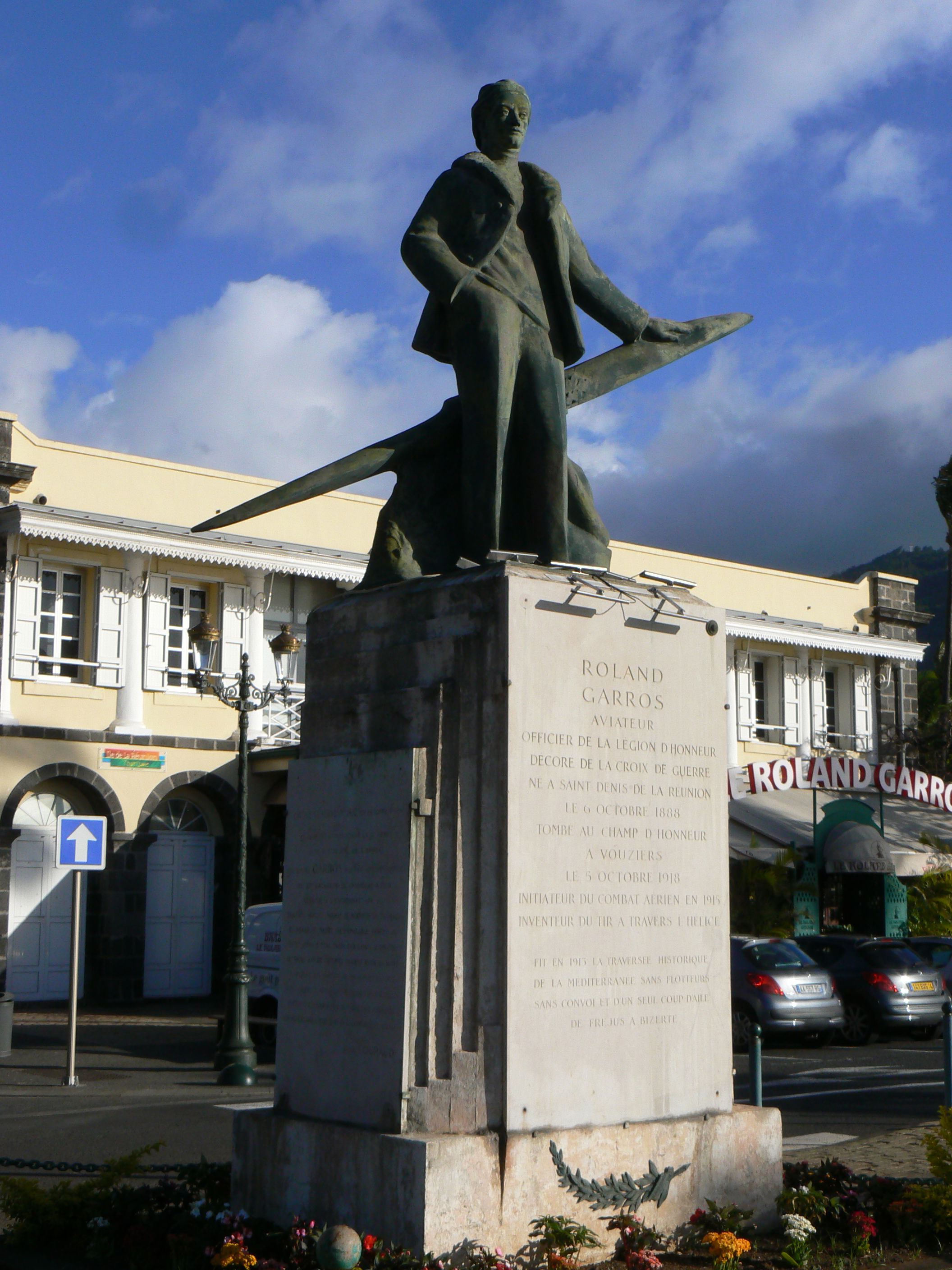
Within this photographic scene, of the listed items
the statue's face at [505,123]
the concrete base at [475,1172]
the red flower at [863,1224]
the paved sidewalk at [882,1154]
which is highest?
the statue's face at [505,123]

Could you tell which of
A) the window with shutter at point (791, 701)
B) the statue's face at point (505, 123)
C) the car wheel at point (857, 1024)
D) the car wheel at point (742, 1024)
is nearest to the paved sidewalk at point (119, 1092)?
the car wheel at point (742, 1024)

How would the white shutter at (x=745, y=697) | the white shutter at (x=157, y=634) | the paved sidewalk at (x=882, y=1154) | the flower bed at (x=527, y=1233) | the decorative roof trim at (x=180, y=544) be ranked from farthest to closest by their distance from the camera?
the white shutter at (x=745, y=697) < the white shutter at (x=157, y=634) < the decorative roof trim at (x=180, y=544) < the paved sidewalk at (x=882, y=1154) < the flower bed at (x=527, y=1233)

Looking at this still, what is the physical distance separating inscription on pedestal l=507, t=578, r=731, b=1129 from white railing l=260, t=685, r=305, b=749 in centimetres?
2197

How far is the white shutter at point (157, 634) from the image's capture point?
2675 centimetres

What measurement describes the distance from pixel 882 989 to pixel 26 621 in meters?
15.4

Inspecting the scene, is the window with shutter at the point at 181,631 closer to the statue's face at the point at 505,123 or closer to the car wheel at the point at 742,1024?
the car wheel at the point at 742,1024

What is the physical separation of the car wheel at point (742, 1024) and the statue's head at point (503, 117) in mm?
14692

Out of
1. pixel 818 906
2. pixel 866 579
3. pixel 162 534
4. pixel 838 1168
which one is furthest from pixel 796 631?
pixel 838 1168

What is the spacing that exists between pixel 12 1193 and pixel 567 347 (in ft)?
15.3

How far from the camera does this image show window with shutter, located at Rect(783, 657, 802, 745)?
35812 mm

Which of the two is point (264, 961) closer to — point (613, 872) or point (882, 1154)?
point (882, 1154)

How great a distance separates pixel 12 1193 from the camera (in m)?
6.56

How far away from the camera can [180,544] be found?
1032 inches

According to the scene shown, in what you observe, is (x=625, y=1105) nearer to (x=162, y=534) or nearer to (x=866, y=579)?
(x=162, y=534)
